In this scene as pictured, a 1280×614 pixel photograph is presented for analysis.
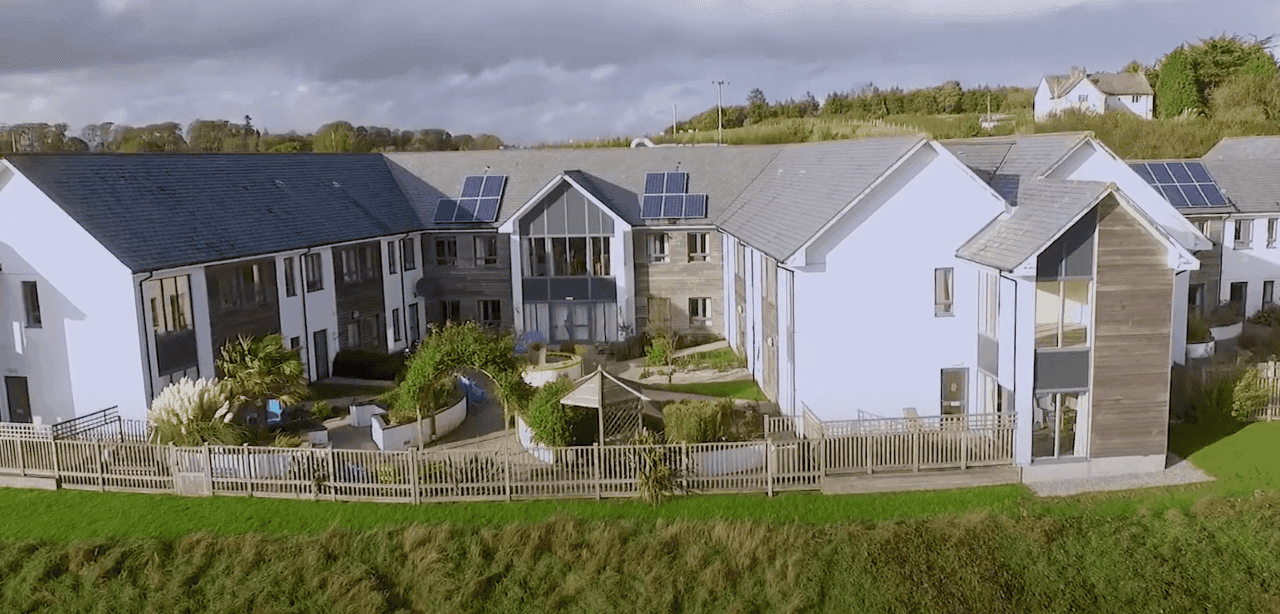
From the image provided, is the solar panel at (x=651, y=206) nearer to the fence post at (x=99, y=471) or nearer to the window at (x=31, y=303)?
the window at (x=31, y=303)

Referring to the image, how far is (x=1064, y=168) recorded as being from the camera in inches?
994

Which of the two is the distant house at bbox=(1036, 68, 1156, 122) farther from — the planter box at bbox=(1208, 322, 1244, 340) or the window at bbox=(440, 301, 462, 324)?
the window at bbox=(440, 301, 462, 324)

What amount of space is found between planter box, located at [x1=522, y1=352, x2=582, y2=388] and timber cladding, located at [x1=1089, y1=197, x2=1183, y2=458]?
1495 centimetres

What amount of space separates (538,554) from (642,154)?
2491 cm

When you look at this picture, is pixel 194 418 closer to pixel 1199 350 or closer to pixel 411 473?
pixel 411 473

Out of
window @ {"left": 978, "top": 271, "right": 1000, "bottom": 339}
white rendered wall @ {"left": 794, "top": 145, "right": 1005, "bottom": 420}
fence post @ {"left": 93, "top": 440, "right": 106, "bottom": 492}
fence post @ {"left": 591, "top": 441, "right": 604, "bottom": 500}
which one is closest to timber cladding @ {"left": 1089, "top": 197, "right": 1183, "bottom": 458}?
window @ {"left": 978, "top": 271, "right": 1000, "bottom": 339}

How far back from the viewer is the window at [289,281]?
95.8 ft

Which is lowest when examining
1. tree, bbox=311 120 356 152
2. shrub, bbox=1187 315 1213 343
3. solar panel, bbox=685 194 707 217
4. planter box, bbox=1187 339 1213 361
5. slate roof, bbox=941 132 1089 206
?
planter box, bbox=1187 339 1213 361

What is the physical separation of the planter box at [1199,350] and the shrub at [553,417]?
19.0 meters

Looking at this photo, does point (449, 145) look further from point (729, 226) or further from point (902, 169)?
point (902, 169)

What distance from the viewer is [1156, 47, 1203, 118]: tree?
72.4m

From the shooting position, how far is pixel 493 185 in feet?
126

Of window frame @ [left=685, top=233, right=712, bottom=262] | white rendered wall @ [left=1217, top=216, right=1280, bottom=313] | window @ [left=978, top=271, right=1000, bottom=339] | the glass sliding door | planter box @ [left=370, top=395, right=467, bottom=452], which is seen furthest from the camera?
window frame @ [left=685, top=233, right=712, bottom=262]

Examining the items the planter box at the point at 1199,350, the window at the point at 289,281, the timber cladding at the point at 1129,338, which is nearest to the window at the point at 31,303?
the window at the point at 289,281
